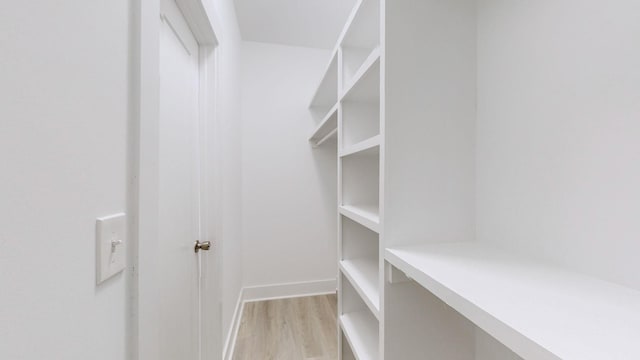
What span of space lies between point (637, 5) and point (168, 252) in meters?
1.37

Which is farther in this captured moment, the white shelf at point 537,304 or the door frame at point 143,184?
the door frame at point 143,184

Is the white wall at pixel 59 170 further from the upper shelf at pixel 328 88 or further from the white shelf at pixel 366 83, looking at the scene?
the upper shelf at pixel 328 88

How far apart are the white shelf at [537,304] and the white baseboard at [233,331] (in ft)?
5.01

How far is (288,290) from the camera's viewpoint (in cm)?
265

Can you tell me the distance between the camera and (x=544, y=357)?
32 cm

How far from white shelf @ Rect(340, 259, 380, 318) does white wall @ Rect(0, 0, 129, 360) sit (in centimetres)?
71

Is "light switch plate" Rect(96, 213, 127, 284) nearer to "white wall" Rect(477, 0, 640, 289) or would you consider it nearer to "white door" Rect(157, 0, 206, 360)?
"white door" Rect(157, 0, 206, 360)

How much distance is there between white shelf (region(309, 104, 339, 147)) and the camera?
1733 millimetres

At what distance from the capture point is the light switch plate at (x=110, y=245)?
1.42 ft

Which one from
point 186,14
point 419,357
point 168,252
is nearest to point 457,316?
point 419,357

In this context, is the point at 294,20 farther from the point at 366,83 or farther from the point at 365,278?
the point at 365,278

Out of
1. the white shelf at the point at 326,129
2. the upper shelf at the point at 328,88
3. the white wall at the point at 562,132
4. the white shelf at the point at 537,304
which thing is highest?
the upper shelf at the point at 328,88

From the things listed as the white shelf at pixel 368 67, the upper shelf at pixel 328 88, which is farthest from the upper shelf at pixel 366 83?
the upper shelf at pixel 328 88

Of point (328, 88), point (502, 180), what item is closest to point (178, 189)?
point (502, 180)
